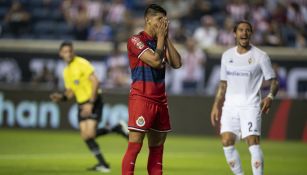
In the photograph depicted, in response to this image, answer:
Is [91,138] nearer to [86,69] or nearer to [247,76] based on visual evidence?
[86,69]

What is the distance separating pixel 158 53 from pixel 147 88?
1.70 ft

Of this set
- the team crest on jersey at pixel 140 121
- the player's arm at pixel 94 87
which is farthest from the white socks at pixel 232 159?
the player's arm at pixel 94 87

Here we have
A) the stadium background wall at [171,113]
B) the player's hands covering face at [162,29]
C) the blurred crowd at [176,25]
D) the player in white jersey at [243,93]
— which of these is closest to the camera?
the player's hands covering face at [162,29]

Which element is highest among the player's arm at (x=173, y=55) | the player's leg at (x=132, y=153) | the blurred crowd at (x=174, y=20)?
the blurred crowd at (x=174, y=20)

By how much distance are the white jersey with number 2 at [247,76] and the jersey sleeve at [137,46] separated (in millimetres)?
2106

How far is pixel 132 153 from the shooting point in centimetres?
862

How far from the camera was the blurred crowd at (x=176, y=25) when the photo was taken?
2200 cm

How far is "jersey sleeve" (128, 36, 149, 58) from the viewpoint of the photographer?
8513 millimetres

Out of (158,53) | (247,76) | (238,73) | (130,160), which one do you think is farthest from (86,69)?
(158,53)

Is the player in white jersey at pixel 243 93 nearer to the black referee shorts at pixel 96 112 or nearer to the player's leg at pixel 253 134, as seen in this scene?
the player's leg at pixel 253 134

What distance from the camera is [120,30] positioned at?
74.4 ft

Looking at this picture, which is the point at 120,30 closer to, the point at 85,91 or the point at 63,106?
the point at 63,106

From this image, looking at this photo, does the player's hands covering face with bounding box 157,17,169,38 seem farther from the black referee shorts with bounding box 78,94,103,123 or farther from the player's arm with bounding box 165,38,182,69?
the black referee shorts with bounding box 78,94,103,123

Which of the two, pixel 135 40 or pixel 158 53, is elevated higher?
pixel 135 40
